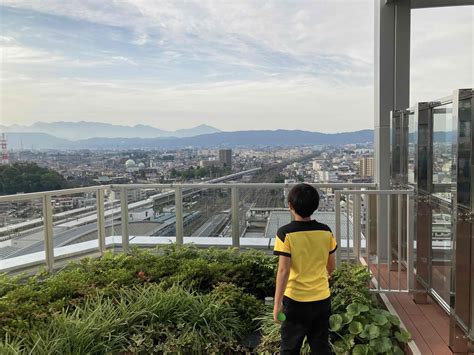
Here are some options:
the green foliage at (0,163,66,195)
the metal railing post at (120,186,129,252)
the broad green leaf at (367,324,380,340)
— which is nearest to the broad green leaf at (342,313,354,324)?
the broad green leaf at (367,324,380,340)

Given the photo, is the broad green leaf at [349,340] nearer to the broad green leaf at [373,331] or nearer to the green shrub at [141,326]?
the broad green leaf at [373,331]

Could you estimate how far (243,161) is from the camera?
614cm

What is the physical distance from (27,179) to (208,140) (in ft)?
8.61

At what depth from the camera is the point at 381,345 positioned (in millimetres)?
2717

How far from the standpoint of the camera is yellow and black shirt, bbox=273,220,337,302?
2.29 meters

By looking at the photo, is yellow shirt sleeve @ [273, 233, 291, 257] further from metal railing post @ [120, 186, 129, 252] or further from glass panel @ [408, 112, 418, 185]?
metal railing post @ [120, 186, 129, 252]

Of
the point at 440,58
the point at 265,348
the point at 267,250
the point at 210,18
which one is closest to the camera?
the point at 265,348

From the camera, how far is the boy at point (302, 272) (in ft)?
7.50

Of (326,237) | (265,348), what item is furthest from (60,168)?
(326,237)

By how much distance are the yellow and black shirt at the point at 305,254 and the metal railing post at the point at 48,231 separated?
3649mm

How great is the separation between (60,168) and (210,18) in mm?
3248

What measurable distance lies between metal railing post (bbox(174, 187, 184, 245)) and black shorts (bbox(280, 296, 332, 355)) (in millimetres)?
3450

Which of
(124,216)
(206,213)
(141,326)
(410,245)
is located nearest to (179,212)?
(206,213)

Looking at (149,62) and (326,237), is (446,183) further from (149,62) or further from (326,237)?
(149,62)
